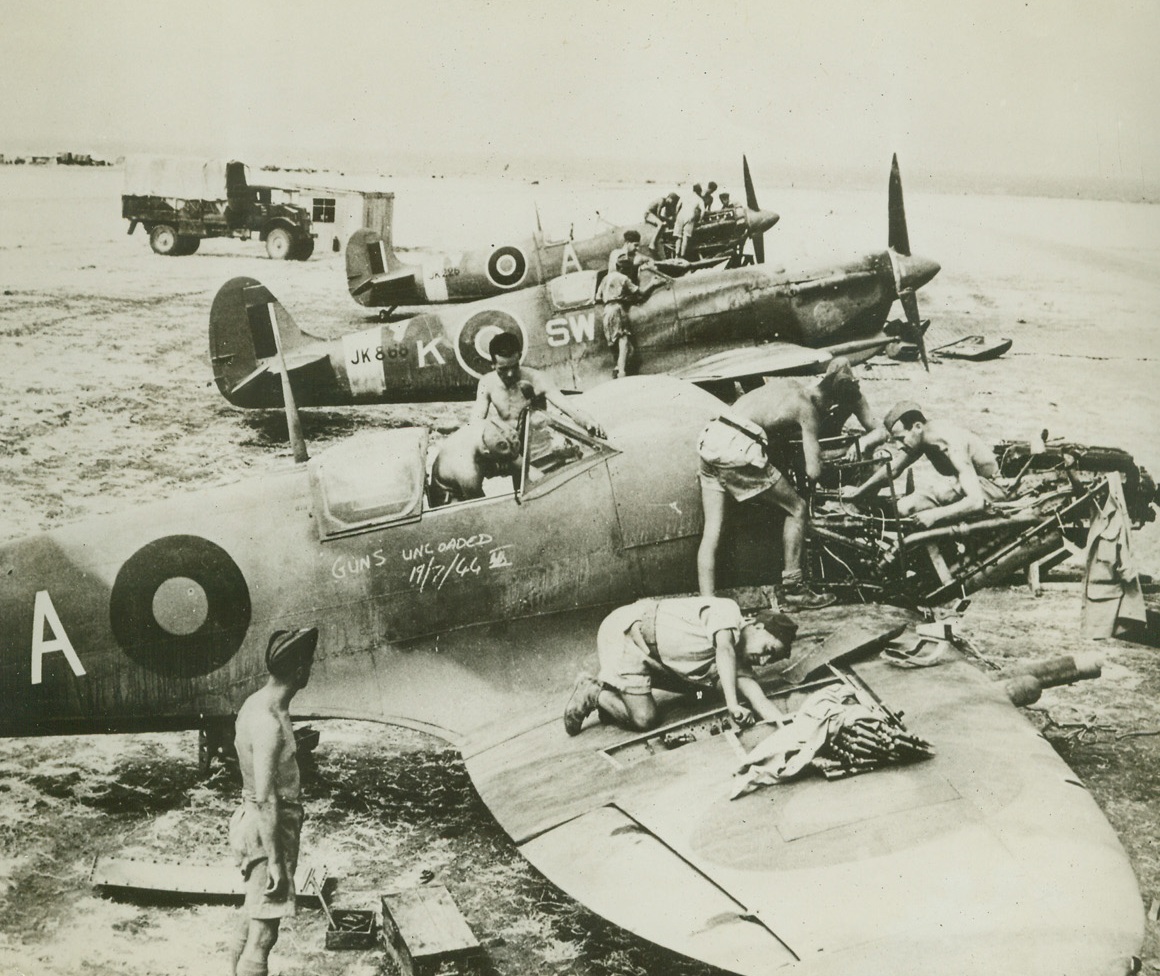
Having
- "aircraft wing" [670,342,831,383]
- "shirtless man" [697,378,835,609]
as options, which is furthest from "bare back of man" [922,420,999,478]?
"aircraft wing" [670,342,831,383]

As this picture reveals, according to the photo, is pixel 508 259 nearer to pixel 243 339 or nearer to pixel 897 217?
pixel 243 339

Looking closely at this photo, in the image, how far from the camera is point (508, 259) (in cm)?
906

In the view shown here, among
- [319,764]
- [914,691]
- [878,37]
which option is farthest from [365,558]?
[878,37]

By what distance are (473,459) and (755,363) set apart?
3403 mm

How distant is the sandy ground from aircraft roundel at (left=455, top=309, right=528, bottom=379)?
66 centimetres

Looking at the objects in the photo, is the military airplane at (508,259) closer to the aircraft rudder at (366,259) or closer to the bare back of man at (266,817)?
the aircraft rudder at (366,259)

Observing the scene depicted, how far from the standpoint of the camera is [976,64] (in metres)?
4.97

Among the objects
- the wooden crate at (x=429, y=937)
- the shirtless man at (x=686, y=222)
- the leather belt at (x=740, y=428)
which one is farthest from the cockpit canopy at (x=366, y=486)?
the shirtless man at (x=686, y=222)

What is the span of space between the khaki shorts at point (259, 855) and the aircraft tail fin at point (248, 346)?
405cm

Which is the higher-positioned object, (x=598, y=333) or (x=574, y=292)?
(x=574, y=292)

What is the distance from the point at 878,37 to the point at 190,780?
4.94 metres

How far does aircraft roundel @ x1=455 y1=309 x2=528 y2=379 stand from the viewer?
24.4 ft

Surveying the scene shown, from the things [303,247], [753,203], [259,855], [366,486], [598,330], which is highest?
[303,247]

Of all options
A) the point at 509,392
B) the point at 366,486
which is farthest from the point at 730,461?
the point at 366,486
